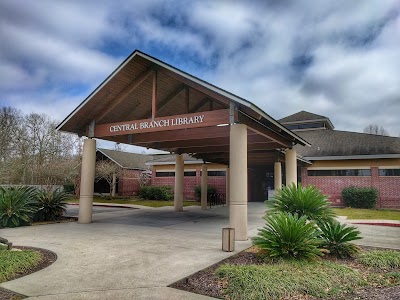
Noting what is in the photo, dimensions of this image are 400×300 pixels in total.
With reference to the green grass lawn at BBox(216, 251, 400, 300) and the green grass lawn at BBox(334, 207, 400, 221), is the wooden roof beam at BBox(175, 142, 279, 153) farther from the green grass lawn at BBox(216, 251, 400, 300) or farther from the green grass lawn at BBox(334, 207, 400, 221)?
the green grass lawn at BBox(216, 251, 400, 300)

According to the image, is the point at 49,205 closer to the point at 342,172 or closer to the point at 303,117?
the point at 342,172

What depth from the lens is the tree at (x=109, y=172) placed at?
3085 cm

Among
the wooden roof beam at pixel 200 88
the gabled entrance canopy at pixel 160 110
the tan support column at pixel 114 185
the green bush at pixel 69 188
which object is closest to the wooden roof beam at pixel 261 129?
the gabled entrance canopy at pixel 160 110

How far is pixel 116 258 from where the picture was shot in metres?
7.02

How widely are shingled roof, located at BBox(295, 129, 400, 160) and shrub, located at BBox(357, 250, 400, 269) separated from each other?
58.5 feet

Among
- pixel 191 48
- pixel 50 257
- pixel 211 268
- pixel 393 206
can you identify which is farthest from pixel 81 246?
pixel 393 206

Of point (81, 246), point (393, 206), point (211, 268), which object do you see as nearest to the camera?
point (211, 268)

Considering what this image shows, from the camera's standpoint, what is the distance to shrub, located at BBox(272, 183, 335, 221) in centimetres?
888

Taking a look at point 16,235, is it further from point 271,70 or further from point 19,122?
point 19,122

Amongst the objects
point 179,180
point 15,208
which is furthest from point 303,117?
point 15,208

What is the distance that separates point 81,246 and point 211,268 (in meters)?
3.94

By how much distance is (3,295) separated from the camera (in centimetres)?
473

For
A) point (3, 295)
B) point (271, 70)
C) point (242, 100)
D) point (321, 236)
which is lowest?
point (3, 295)

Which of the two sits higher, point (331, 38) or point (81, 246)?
point (331, 38)
